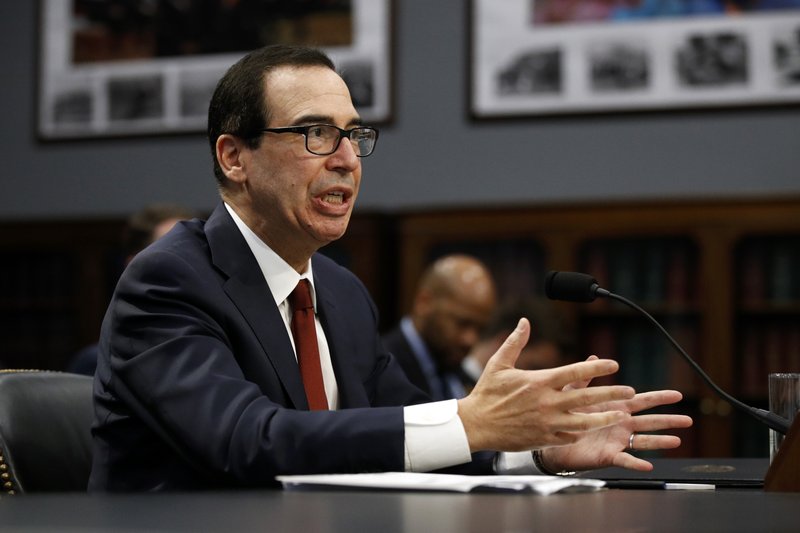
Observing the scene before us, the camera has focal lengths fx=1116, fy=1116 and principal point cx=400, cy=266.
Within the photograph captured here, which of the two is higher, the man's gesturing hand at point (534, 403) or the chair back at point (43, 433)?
the man's gesturing hand at point (534, 403)

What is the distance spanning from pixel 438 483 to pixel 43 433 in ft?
2.64

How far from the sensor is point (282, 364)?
177cm

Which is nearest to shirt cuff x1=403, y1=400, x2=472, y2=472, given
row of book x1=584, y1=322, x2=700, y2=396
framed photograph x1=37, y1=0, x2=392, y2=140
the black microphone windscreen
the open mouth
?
the black microphone windscreen

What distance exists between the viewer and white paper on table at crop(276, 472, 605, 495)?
133cm

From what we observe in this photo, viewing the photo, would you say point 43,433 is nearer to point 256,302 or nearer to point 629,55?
point 256,302

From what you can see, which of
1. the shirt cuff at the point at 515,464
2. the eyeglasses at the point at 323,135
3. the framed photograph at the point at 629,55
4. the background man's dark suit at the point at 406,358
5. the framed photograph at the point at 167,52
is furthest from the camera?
the framed photograph at the point at 167,52

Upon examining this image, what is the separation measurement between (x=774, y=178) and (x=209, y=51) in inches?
122

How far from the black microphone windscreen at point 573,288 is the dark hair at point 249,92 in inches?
22.6

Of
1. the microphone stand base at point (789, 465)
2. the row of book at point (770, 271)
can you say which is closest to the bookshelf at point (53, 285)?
the row of book at point (770, 271)

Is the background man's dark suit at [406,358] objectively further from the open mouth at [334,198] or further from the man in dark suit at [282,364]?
the open mouth at [334,198]

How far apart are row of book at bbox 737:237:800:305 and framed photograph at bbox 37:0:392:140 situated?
2.01m

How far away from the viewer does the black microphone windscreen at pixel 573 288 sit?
1812mm

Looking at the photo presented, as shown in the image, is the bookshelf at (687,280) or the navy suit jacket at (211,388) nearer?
the navy suit jacket at (211,388)

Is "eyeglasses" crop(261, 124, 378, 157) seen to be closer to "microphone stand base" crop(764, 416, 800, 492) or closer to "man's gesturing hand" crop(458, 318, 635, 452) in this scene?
"man's gesturing hand" crop(458, 318, 635, 452)
